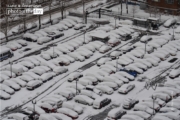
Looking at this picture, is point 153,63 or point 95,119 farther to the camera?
point 153,63

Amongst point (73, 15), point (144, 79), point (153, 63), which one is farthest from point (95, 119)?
point (73, 15)

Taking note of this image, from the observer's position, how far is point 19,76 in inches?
2822

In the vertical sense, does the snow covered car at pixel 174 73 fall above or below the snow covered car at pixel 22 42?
below

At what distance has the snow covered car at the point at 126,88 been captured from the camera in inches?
2609

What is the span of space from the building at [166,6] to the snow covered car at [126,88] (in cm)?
3965

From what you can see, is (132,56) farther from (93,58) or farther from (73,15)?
(73,15)

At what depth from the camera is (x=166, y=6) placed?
103 metres

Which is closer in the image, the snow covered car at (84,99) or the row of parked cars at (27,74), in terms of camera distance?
the snow covered car at (84,99)

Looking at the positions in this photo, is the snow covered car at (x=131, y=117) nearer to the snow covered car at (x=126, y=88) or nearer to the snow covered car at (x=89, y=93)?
the snow covered car at (x=89, y=93)

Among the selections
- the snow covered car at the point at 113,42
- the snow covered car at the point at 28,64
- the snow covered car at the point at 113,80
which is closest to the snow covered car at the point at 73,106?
the snow covered car at the point at 113,80

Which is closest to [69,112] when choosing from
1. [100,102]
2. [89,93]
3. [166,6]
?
[100,102]

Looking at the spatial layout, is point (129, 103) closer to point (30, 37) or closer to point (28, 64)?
point (28, 64)

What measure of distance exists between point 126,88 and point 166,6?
1661 inches

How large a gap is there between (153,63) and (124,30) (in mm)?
16599
